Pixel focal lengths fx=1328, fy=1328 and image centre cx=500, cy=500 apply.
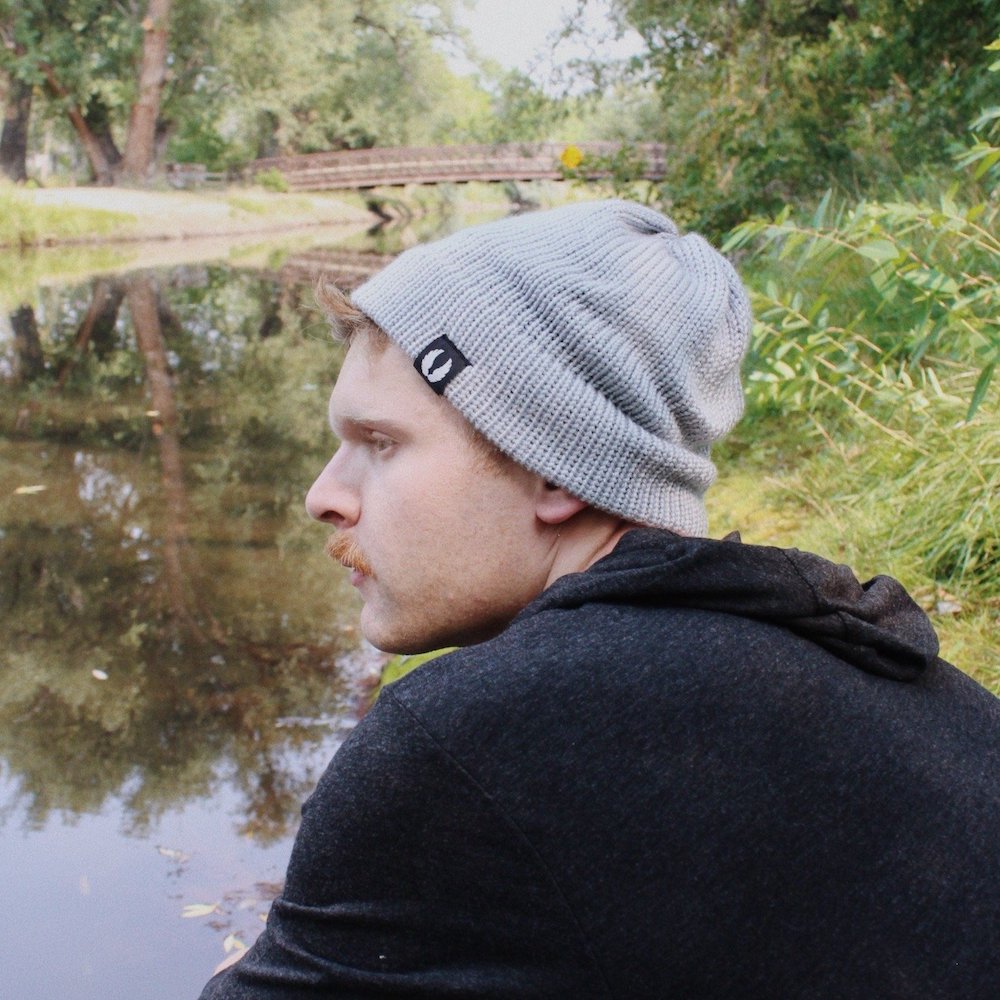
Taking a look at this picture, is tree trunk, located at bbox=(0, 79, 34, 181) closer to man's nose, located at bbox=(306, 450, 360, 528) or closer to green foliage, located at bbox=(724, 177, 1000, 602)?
green foliage, located at bbox=(724, 177, 1000, 602)

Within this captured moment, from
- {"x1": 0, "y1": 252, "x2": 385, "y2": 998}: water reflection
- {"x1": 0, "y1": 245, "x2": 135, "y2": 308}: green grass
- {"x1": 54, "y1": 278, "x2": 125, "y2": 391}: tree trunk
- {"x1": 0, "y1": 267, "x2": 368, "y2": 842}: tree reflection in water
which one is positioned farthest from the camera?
{"x1": 0, "y1": 245, "x2": 135, "y2": 308}: green grass

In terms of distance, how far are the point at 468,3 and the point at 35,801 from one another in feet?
143

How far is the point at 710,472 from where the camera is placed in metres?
1.52

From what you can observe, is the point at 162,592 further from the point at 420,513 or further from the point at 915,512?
the point at 420,513

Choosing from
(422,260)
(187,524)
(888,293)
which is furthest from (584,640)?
(187,524)

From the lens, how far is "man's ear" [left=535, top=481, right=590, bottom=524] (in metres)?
1.44

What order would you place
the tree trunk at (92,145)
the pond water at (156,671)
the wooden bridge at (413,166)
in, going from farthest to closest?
the wooden bridge at (413,166), the tree trunk at (92,145), the pond water at (156,671)

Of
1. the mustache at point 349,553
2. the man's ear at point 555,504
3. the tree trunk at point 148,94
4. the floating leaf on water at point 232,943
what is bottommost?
the tree trunk at point 148,94

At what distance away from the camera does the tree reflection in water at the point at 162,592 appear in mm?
4141

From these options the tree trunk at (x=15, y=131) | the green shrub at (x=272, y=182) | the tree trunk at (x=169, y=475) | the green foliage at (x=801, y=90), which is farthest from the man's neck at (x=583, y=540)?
the green shrub at (x=272, y=182)

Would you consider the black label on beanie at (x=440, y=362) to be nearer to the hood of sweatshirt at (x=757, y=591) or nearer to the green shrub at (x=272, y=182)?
the hood of sweatshirt at (x=757, y=591)

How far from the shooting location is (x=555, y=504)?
1444mm

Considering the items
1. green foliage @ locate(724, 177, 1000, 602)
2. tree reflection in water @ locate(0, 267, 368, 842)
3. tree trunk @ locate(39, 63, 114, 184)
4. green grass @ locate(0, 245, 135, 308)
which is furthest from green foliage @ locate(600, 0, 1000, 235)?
tree trunk @ locate(39, 63, 114, 184)

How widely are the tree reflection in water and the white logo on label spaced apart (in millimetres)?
1474
